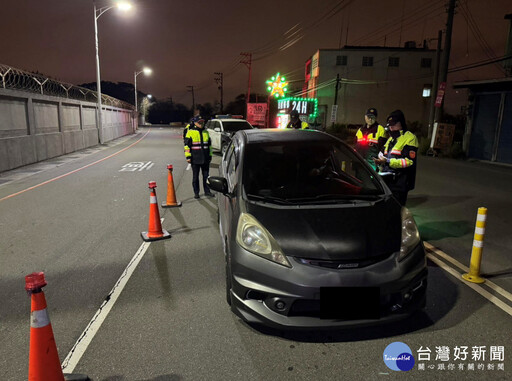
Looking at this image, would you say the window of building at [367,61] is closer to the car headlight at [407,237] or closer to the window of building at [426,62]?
the window of building at [426,62]

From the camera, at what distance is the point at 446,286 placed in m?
4.11

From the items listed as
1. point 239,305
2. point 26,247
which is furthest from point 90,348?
point 26,247

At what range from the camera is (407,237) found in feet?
10.3

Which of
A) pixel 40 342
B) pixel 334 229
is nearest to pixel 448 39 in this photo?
pixel 334 229

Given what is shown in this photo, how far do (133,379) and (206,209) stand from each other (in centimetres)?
513

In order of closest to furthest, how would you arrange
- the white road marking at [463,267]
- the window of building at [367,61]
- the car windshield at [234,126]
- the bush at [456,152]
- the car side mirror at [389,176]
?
1. the white road marking at [463,267]
2. the car side mirror at [389,176]
3. the car windshield at [234,126]
4. the bush at [456,152]
5. the window of building at [367,61]

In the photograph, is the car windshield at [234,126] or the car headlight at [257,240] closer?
the car headlight at [257,240]

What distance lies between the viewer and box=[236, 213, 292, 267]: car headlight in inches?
113

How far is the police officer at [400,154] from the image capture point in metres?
5.14

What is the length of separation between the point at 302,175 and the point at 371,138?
332cm

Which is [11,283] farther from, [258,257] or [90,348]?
[258,257]

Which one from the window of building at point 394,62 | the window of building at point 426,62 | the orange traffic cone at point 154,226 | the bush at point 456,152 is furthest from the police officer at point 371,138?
the window of building at point 426,62

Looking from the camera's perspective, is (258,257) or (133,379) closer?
(133,379)

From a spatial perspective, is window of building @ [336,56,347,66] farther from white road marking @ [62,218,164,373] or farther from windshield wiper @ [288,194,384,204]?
windshield wiper @ [288,194,384,204]
